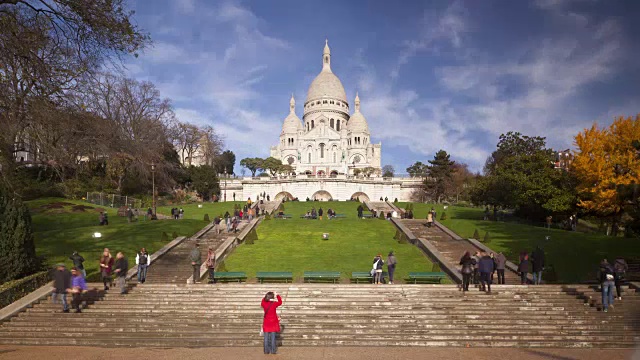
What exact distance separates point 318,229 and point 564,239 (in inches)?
607

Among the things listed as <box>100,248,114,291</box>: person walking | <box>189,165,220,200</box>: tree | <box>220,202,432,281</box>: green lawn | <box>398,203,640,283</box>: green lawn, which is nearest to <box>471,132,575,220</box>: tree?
<box>398,203,640,283</box>: green lawn

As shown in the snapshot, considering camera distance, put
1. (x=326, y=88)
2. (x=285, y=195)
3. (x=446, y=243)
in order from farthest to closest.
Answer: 1. (x=326, y=88)
2. (x=285, y=195)
3. (x=446, y=243)

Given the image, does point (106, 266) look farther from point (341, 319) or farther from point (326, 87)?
point (326, 87)

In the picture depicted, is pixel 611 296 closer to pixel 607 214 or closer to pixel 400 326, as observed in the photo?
pixel 400 326

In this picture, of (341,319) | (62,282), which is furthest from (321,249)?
(62,282)

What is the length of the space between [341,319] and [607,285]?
821 centimetres

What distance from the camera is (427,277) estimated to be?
16281mm

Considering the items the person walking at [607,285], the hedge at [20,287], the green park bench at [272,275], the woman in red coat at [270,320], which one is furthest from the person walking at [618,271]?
the hedge at [20,287]

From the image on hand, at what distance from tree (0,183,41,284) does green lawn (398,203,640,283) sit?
791 inches

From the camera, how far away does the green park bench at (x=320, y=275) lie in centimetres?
1573

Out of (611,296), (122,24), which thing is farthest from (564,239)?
(122,24)

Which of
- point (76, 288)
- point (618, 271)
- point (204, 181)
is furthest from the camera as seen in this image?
point (204, 181)

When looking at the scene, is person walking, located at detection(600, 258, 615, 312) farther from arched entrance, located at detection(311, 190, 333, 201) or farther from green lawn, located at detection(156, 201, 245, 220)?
arched entrance, located at detection(311, 190, 333, 201)

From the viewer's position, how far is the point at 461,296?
13.5 m
